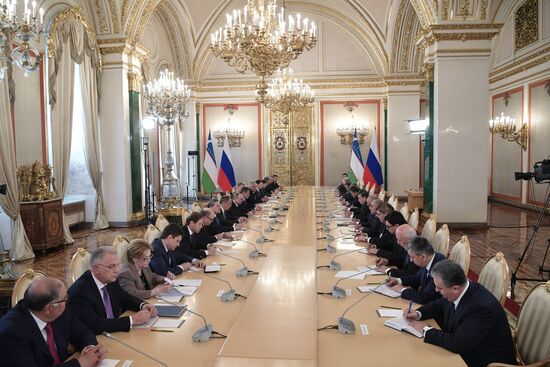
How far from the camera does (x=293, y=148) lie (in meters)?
17.7

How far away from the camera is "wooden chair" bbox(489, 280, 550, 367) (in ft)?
8.94

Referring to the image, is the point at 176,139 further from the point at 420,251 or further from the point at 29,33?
the point at 420,251

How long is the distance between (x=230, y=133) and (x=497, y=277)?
14.6 m

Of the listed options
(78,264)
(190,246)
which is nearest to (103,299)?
(78,264)

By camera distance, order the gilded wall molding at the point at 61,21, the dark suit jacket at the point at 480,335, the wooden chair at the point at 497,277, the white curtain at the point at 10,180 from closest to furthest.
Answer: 1. the dark suit jacket at the point at 480,335
2. the wooden chair at the point at 497,277
3. the white curtain at the point at 10,180
4. the gilded wall molding at the point at 61,21

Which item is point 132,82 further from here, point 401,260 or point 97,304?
point 97,304

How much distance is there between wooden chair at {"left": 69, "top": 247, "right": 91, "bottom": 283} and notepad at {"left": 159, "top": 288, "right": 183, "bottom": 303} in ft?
2.41

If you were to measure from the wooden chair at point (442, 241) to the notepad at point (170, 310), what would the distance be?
3.00 m

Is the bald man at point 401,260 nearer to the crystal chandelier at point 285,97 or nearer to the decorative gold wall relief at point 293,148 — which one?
the crystal chandelier at point 285,97

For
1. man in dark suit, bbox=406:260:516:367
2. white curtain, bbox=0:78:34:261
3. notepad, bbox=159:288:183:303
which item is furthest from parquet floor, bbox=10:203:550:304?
notepad, bbox=159:288:183:303

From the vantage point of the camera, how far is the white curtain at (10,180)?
734 cm

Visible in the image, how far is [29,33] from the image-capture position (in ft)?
16.9

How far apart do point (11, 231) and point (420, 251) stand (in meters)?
6.74

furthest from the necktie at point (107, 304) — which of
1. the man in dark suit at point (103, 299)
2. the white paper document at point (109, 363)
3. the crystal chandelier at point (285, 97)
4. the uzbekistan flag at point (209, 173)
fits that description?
the crystal chandelier at point (285, 97)
